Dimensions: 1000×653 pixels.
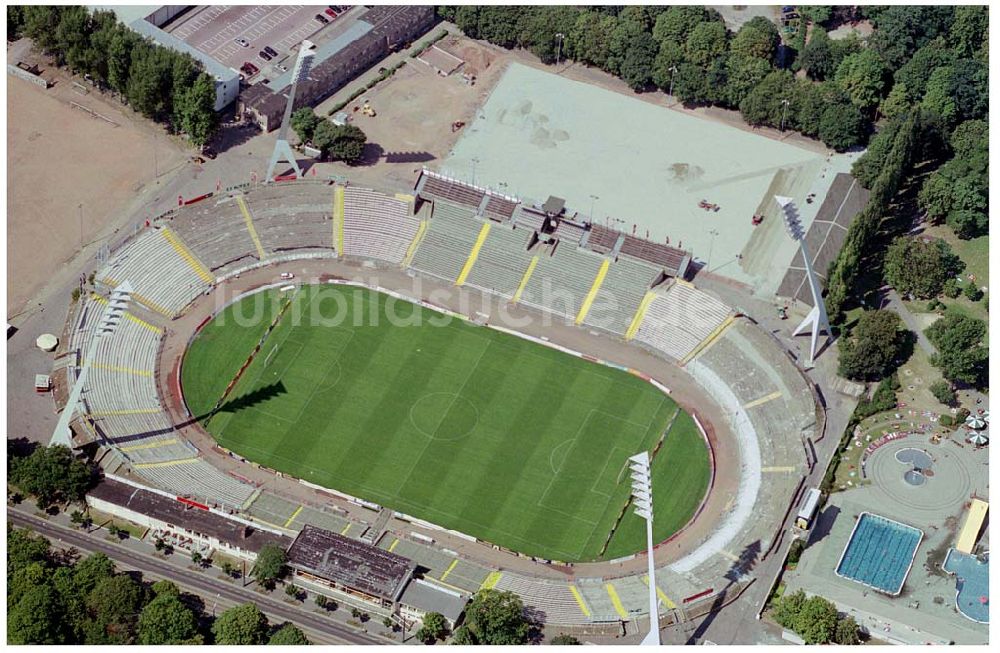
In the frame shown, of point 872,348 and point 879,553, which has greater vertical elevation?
point 872,348

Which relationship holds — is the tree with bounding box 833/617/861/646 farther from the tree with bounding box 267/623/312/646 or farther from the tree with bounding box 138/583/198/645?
the tree with bounding box 138/583/198/645

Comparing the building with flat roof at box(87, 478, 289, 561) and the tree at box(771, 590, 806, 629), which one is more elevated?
the tree at box(771, 590, 806, 629)

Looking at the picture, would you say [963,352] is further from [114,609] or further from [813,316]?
[114,609]

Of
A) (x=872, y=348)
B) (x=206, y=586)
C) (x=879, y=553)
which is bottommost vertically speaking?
(x=206, y=586)

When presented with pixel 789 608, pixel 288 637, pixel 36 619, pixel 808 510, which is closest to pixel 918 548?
pixel 808 510

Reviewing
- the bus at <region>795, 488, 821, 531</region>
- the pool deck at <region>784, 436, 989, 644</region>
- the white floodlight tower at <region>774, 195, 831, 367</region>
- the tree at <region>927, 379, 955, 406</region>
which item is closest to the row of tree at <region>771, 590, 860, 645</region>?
the pool deck at <region>784, 436, 989, 644</region>

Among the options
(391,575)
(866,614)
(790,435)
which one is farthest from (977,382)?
(391,575)
